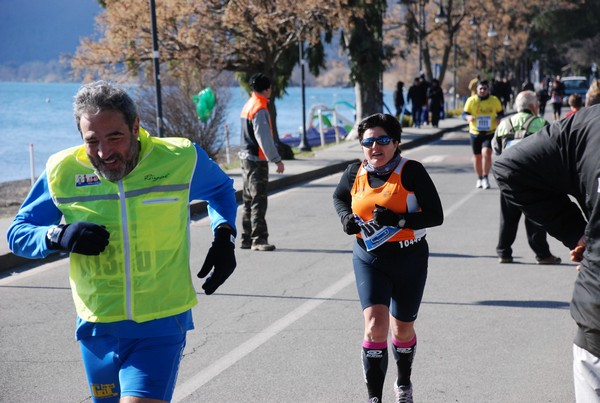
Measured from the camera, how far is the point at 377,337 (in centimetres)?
491

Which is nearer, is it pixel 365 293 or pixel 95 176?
pixel 95 176

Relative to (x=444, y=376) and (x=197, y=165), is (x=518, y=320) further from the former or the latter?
(x=197, y=165)

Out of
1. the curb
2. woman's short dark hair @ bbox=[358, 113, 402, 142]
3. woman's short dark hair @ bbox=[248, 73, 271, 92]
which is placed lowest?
the curb

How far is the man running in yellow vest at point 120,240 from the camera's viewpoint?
3.33 m

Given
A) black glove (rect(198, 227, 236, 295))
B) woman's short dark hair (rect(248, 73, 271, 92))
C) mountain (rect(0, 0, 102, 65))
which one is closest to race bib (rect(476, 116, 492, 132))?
woman's short dark hair (rect(248, 73, 271, 92))

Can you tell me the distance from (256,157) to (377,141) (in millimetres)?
5434

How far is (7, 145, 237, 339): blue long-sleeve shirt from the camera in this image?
3426 millimetres

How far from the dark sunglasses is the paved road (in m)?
1.49

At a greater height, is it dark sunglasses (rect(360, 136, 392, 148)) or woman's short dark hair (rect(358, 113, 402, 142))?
woman's short dark hair (rect(358, 113, 402, 142))

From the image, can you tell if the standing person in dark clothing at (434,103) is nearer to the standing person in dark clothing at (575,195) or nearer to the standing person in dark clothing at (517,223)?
the standing person in dark clothing at (517,223)

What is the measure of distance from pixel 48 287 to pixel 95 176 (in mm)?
5600

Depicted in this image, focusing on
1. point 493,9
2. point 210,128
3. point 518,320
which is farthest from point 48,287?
point 493,9

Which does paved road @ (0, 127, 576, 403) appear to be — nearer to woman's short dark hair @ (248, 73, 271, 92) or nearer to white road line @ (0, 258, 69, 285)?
white road line @ (0, 258, 69, 285)

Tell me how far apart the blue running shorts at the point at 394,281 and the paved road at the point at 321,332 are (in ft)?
2.24
